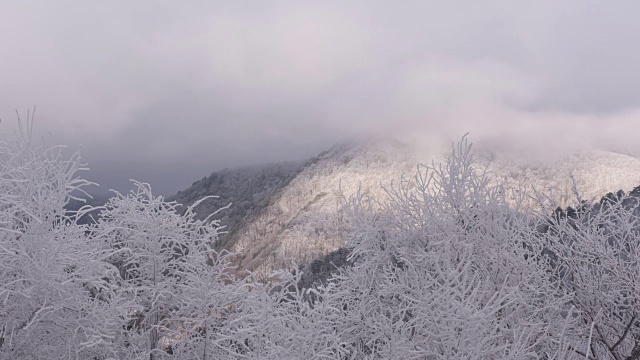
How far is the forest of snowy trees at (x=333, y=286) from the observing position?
9.16 m

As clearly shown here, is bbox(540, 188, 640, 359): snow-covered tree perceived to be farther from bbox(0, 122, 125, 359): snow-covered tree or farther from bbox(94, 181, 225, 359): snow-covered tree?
bbox(0, 122, 125, 359): snow-covered tree

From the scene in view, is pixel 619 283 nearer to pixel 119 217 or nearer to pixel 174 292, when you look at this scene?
pixel 174 292

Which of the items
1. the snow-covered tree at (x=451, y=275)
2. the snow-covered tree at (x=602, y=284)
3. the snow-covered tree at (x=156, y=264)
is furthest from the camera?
the snow-covered tree at (x=156, y=264)

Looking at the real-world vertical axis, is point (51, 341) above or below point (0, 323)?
below

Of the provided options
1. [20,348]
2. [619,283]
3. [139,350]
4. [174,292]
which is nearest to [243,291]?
[174,292]

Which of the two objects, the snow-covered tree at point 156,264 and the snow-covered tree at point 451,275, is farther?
the snow-covered tree at point 156,264

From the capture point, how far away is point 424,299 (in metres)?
8.90

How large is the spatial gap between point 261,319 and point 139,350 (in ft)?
16.5

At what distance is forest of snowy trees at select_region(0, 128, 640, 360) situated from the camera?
916 centimetres

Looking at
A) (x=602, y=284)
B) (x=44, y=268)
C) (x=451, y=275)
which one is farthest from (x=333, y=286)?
(x=602, y=284)

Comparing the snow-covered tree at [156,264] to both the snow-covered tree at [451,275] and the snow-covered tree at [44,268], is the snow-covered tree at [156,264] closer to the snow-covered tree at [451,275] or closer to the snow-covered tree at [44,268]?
the snow-covered tree at [44,268]

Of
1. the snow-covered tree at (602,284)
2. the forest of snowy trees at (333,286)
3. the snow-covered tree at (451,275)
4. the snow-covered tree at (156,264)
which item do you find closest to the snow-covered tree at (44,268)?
the forest of snowy trees at (333,286)

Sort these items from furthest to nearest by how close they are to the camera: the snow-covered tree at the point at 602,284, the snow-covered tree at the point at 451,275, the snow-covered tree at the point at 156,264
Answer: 1. the snow-covered tree at the point at 156,264
2. the snow-covered tree at the point at 602,284
3. the snow-covered tree at the point at 451,275

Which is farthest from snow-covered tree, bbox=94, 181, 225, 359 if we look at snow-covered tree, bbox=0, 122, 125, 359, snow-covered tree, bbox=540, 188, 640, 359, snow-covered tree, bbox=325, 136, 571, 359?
snow-covered tree, bbox=540, 188, 640, 359
